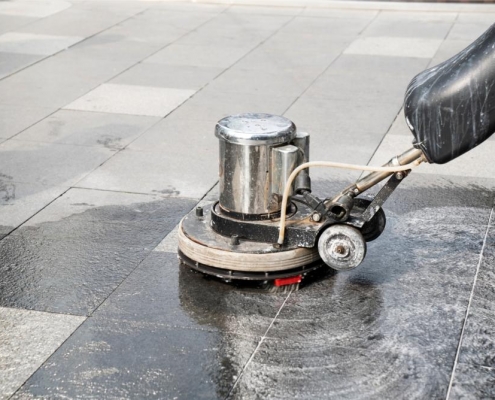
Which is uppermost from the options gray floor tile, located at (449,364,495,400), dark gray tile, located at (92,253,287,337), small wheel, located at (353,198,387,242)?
small wheel, located at (353,198,387,242)

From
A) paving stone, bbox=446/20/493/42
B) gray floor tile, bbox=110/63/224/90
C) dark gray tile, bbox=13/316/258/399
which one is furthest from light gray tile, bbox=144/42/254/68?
dark gray tile, bbox=13/316/258/399

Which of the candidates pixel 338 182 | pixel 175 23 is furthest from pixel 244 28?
pixel 338 182

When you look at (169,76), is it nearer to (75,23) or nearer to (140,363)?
(75,23)

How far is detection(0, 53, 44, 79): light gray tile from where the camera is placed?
966cm

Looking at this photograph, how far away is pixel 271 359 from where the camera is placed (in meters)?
4.29

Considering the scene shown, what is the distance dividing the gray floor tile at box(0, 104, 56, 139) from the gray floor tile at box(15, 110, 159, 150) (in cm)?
9

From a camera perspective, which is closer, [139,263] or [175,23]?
[139,263]

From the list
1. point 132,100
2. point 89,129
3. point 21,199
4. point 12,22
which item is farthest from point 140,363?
point 12,22

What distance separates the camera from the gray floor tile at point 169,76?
9195 millimetres

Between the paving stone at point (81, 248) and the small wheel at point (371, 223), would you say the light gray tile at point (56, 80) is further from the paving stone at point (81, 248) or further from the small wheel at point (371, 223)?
the small wheel at point (371, 223)

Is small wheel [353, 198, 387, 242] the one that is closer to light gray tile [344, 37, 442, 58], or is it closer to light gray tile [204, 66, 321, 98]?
light gray tile [204, 66, 321, 98]

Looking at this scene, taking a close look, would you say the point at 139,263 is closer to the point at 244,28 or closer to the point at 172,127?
the point at 172,127

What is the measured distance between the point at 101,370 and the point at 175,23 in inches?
331

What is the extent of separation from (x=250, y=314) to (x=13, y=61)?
6.29 metres
